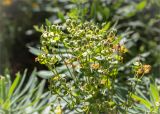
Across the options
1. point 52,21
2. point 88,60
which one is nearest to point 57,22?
point 52,21

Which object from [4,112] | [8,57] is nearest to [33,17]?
[8,57]

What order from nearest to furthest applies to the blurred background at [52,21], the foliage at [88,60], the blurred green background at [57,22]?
the foliage at [88,60] < the blurred green background at [57,22] < the blurred background at [52,21]

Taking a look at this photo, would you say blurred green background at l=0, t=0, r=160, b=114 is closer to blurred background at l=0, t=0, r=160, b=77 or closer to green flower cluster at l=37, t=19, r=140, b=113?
blurred background at l=0, t=0, r=160, b=77

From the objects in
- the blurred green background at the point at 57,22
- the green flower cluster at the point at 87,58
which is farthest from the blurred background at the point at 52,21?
the green flower cluster at the point at 87,58

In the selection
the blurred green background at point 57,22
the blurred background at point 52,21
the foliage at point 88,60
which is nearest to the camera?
the foliage at point 88,60

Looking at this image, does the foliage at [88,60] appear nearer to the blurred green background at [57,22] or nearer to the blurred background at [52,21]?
the blurred green background at [57,22]

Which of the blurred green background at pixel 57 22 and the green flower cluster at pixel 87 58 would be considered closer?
the green flower cluster at pixel 87 58

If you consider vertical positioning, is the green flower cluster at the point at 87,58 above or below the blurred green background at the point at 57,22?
below

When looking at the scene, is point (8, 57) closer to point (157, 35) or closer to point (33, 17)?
point (33, 17)

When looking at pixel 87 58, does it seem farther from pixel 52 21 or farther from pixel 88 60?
pixel 52 21
